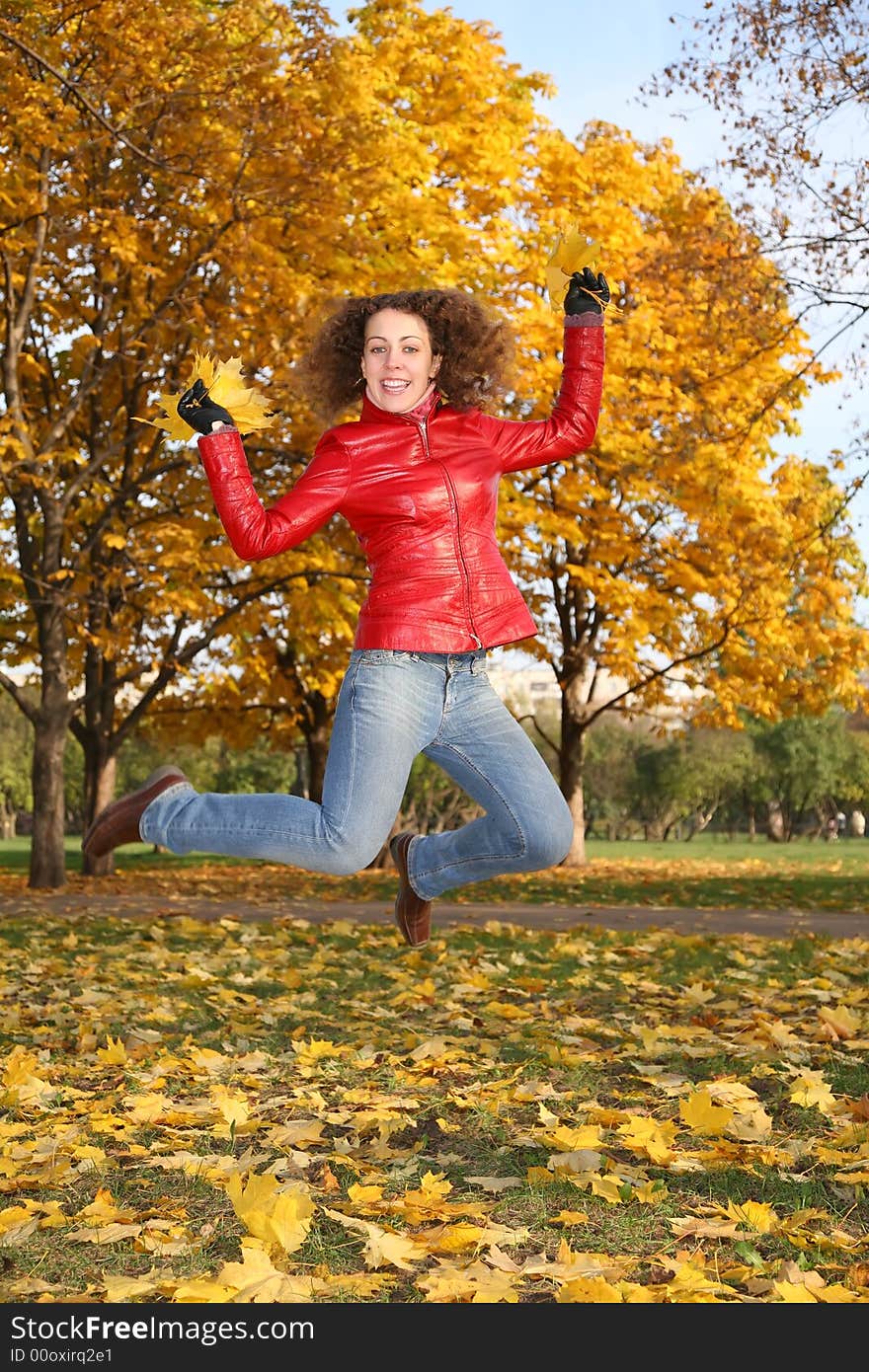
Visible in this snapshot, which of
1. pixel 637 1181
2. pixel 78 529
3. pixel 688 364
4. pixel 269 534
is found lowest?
pixel 637 1181

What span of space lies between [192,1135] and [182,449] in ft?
40.4

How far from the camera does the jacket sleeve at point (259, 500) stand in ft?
12.6

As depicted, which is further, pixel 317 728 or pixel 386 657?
pixel 317 728

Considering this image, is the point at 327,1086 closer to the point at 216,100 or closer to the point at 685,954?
the point at 685,954

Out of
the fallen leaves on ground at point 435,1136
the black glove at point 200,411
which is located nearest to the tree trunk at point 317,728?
the fallen leaves on ground at point 435,1136

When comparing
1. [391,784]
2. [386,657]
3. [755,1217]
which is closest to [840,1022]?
[755,1217]

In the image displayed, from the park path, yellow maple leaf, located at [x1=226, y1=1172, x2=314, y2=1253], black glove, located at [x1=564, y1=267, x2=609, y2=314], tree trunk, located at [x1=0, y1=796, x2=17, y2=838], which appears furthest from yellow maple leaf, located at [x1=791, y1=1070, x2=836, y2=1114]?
tree trunk, located at [x1=0, y1=796, x2=17, y2=838]

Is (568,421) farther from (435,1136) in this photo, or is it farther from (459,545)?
(435,1136)

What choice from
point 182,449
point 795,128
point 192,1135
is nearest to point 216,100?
point 182,449

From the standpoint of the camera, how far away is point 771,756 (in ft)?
156

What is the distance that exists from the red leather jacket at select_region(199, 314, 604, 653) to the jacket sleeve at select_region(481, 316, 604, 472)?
11 centimetres

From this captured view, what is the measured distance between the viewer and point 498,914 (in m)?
11.6

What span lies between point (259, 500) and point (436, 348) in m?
0.88

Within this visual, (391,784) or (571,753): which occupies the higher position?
(571,753)
